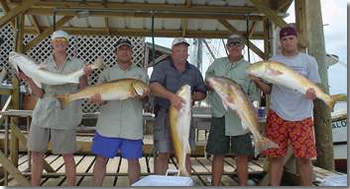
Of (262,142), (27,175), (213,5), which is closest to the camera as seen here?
(262,142)

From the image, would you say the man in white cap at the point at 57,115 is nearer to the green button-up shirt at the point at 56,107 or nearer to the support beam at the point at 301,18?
the green button-up shirt at the point at 56,107

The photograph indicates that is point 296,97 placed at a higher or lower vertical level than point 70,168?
higher

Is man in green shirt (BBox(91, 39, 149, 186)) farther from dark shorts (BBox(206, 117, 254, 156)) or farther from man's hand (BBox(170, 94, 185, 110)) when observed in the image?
dark shorts (BBox(206, 117, 254, 156))

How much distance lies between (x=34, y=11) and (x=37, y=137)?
2.76m

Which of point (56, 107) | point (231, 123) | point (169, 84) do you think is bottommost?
point (231, 123)

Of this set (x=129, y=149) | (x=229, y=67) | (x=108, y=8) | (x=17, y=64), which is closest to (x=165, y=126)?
(x=129, y=149)

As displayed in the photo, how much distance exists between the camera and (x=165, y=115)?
4.70 m

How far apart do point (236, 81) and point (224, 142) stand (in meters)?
0.60

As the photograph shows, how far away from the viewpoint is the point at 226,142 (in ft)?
15.5

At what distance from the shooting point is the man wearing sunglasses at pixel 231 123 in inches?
184

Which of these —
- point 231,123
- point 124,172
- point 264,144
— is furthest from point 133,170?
point 124,172

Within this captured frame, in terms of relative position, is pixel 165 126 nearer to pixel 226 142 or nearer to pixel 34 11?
pixel 226 142

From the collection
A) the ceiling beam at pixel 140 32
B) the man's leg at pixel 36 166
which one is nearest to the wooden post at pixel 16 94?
the ceiling beam at pixel 140 32

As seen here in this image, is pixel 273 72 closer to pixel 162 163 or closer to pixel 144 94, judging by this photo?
pixel 144 94
